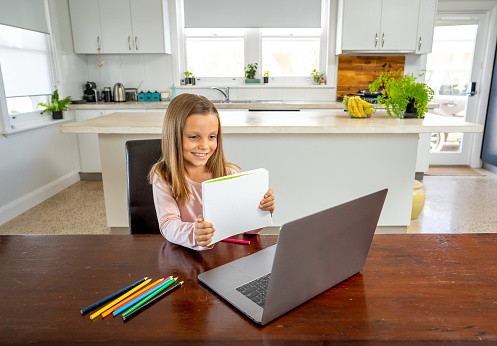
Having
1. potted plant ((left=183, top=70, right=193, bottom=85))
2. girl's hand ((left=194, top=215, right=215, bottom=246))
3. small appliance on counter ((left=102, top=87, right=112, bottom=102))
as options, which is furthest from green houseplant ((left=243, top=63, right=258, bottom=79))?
girl's hand ((left=194, top=215, right=215, bottom=246))

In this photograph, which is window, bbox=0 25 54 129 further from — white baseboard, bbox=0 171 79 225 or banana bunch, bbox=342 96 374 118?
banana bunch, bbox=342 96 374 118

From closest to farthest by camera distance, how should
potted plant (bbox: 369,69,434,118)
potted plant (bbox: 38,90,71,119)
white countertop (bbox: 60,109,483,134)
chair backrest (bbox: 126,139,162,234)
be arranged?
1. chair backrest (bbox: 126,139,162,234)
2. white countertop (bbox: 60,109,483,134)
3. potted plant (bbox: 369,69,434,118)
4. potted plant (bbox: 38,90,71,119)

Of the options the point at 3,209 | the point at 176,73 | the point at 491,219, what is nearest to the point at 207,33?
the point at 176,73

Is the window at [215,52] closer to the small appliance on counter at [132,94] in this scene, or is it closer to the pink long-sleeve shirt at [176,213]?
the small appliance on counter at [132,94]

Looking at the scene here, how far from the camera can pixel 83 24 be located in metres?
4.05

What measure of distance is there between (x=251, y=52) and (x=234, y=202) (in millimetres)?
4006

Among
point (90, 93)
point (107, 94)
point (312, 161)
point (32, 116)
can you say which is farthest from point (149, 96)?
point (312, 161)

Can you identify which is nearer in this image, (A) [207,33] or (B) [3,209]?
(B) [3,209]

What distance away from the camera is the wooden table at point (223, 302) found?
66cm

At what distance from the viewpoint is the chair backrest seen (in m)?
1.36

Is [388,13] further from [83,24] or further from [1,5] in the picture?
[1,5]

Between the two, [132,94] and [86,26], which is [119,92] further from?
[86,26]

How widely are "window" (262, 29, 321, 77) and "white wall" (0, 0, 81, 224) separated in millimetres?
2312

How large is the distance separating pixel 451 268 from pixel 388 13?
382cm
